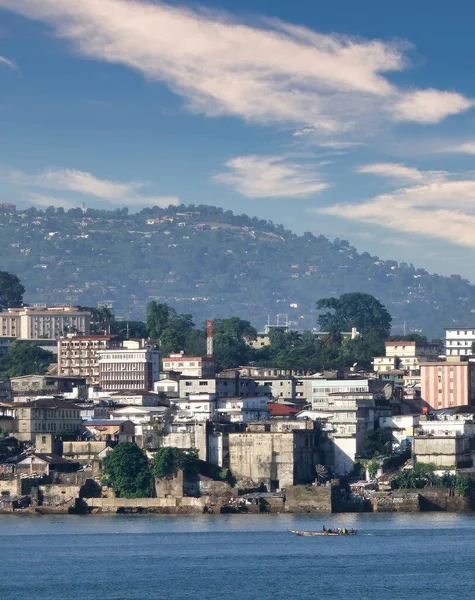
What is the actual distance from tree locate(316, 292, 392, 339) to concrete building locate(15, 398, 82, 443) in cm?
9342

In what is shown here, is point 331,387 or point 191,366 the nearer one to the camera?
point 331,387

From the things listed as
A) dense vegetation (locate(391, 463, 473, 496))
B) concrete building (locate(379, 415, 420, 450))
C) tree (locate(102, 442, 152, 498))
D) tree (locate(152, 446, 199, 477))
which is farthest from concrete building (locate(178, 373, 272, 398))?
dense vegetation (locate(391, 463, 473, 496))

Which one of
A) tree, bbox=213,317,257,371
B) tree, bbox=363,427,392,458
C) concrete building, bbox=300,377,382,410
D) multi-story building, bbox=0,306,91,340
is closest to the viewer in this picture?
tree, bbox=363,427,392,458

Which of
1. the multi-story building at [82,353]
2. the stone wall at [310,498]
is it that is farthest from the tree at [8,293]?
the stone wall at [310,498]

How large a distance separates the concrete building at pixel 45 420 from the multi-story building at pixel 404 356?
44.6 metres

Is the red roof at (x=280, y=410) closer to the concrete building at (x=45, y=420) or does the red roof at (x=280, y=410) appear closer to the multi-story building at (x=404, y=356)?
the concrete building at (x=45, y=420)

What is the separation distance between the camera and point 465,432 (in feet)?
275

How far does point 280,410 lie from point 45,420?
13.9 m

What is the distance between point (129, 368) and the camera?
384ft

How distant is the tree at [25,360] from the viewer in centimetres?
13188

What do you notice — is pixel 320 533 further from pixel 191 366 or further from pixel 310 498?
pixel 191 366

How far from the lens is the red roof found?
304 feet

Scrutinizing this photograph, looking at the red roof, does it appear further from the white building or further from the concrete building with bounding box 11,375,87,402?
the concrete building with bounding box 11,375,87,402

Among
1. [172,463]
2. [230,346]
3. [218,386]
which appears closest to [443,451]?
[172,463]
